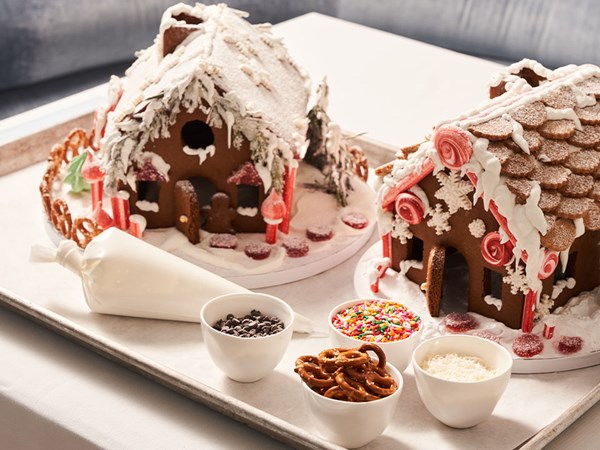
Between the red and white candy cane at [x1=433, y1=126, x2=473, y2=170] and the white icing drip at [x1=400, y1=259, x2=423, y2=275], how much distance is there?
31 cm

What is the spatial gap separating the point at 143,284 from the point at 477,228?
71cm

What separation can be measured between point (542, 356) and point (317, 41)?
7.64ft

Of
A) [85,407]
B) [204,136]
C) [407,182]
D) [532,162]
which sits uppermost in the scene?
[532,162]

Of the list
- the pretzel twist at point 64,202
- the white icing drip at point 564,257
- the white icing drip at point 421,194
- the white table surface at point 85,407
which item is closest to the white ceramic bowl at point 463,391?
the white table surface at point 85,407

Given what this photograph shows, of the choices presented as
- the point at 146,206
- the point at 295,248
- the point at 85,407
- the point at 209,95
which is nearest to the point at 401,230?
the point at 295,248

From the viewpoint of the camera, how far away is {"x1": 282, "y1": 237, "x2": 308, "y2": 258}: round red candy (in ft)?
8.70

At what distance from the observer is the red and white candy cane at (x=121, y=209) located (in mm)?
2656

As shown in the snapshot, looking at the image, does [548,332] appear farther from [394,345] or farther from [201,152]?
[201,152]

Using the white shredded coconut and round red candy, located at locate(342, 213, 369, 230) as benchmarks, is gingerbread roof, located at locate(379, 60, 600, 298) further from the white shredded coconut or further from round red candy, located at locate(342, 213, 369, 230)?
round red candy, located at locate(342, 213, 369, 230)

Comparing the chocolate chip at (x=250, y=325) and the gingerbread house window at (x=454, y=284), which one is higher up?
the chocolate chip at (x=250, y=325)

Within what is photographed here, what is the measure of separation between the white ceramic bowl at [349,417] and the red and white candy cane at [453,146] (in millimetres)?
465

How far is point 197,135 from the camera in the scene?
2.72 m

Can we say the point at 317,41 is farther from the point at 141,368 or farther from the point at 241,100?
the point at 141,368

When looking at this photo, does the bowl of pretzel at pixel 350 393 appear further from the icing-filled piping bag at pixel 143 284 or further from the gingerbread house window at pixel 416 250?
the gingerbread house window at pixel 416 250
